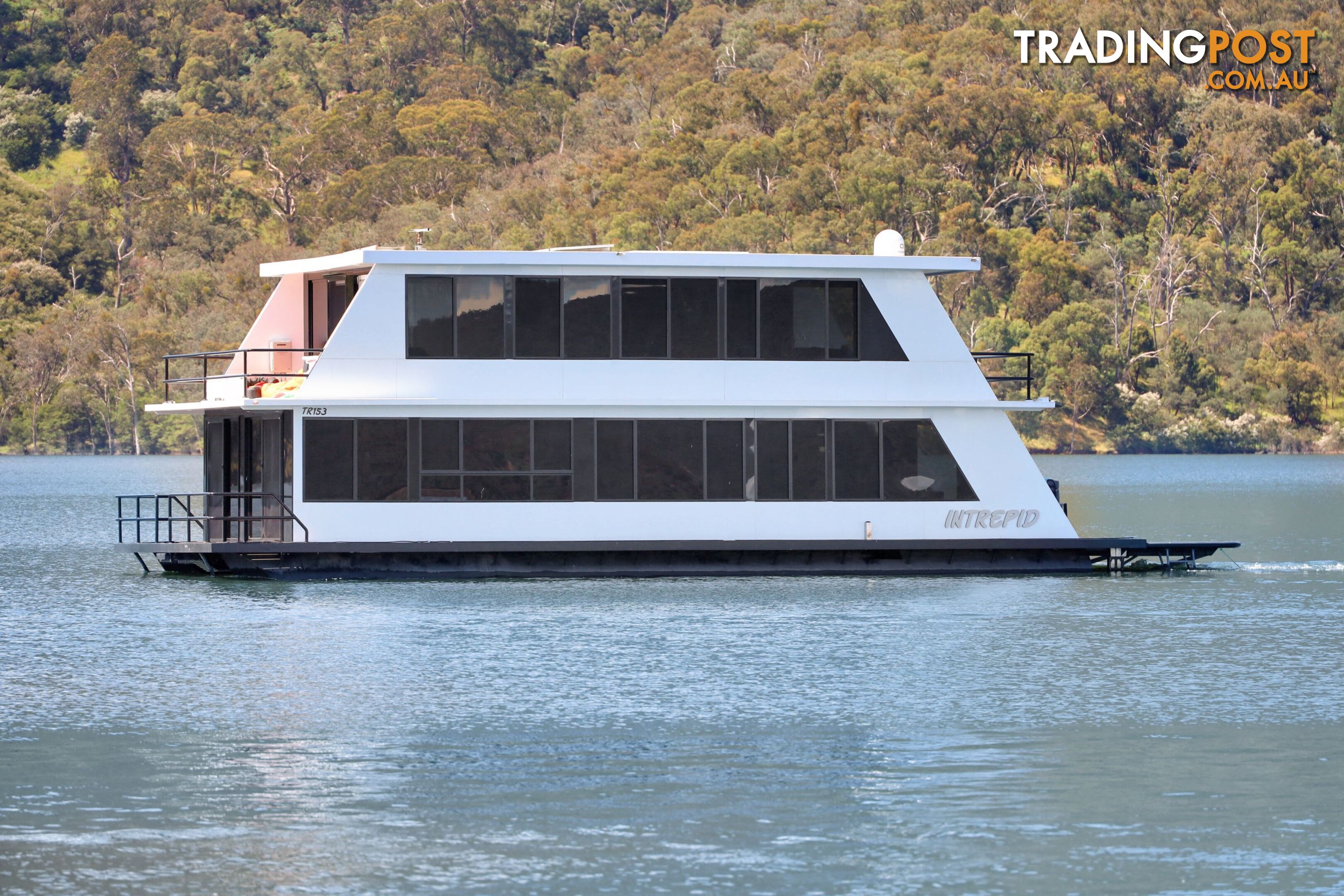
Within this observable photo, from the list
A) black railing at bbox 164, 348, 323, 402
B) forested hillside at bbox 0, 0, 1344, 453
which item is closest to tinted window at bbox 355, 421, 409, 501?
black railing at bbox 164, 348, 323, 402

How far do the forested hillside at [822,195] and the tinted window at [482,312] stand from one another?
62736 millimetres

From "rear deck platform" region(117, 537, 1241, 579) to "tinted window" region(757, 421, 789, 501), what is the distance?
67 cm

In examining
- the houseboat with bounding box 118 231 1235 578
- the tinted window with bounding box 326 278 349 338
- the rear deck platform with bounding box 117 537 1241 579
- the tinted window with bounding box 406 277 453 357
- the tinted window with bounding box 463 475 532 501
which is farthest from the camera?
the tinted window with bounding box 326 278 349 338

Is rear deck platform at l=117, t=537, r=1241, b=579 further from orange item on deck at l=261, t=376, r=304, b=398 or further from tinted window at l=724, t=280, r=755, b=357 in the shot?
tinted window at l=724, t=280, r=755, b=357

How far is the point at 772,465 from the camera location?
954 inches

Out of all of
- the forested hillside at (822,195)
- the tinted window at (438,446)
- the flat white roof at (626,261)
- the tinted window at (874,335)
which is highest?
the forested hillside at (822,195)

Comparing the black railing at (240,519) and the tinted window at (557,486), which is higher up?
the tinted window at (557,486)

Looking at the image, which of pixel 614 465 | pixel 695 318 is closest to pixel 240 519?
pixel 614 465

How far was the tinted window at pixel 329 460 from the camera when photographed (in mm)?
23625

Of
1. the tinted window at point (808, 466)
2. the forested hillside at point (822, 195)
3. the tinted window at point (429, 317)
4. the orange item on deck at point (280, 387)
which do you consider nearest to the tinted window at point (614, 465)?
the tinted window at point (808, 466)

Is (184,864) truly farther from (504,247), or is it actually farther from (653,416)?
(504,247)

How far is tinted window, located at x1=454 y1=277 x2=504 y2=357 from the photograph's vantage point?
2420 cm

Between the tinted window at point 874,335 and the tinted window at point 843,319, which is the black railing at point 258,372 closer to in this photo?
the tinted window at point 843,319

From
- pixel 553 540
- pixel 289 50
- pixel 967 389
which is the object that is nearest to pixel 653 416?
pixel 553 540
